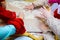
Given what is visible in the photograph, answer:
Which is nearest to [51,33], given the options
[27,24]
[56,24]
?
[56,24]

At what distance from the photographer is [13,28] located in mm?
780

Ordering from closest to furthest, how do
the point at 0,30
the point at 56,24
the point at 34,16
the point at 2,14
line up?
the point at 0,30 → the point at 2,14 → the point at 56,24 → the point at 34,16

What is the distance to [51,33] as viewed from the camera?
967 millimetres

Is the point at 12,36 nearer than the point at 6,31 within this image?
No

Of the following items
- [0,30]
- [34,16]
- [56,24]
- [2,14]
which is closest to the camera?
[0,30]

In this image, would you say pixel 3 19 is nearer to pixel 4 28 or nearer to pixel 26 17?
pixel 4 28

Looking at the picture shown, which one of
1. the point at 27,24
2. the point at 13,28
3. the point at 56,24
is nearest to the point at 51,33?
the point at 56,24

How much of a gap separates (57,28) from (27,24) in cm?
23

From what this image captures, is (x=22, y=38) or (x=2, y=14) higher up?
(x=2, y=14)

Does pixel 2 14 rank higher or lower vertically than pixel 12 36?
higher

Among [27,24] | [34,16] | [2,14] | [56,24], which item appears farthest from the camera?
[34,16]

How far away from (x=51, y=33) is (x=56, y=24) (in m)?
0.07

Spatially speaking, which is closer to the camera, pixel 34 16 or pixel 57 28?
pixel 57 28

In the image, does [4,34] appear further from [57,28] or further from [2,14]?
[57,28]
